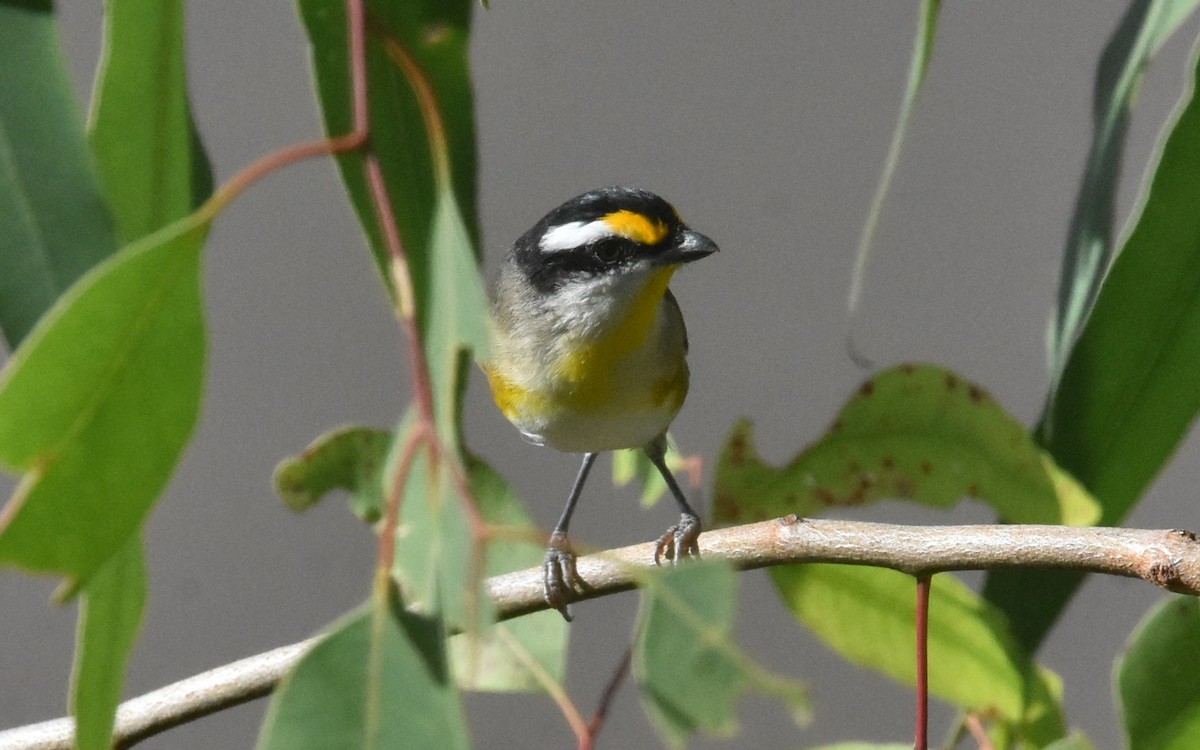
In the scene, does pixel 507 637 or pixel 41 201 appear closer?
pixel 41 201

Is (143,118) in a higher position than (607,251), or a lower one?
higher

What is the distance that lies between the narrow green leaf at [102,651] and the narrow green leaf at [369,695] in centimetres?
8

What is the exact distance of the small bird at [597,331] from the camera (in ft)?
2.46

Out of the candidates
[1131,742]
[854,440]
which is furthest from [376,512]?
[1131,742]

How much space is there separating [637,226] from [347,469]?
0.22 meters

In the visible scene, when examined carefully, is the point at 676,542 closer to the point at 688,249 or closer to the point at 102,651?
the point at 688,249

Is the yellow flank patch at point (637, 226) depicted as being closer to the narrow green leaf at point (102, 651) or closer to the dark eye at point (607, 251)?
the dark eye at point (607, 251)

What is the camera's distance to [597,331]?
0.78 m

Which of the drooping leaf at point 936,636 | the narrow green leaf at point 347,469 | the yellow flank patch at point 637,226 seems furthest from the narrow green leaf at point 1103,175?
the narrow green leaf at point 347,469

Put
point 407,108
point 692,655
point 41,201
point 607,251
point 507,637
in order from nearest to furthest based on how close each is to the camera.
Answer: point 692,655 → point 41,201 → point 407,108 → point 507,637 → point 607,251

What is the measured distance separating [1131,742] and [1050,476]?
0.12 m

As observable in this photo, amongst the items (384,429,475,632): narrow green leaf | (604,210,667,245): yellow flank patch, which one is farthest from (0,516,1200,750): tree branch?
(604,210,667,245): yellow flank patch

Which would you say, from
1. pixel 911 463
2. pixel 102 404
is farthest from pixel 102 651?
pixel 911 463

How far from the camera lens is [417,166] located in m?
0.54
